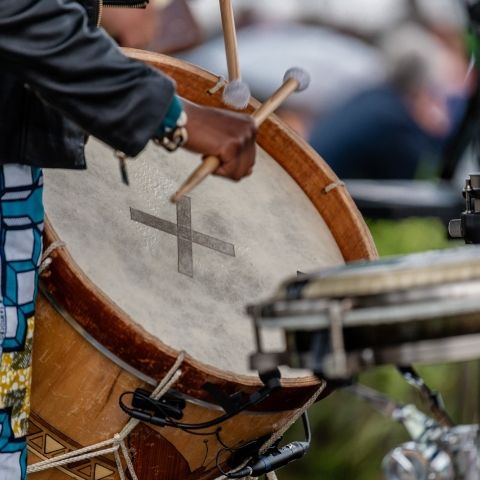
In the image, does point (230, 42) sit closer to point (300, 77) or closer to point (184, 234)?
point (300, 77)

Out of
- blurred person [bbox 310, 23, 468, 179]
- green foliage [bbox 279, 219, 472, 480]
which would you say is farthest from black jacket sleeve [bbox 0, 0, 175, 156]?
blurred person [bbox 310, 23, 468, 179]

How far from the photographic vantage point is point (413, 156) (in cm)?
462

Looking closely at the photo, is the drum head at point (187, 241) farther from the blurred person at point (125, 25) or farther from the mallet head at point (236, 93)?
the blurred person at point (125, 25)

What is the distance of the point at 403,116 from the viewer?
184 inches

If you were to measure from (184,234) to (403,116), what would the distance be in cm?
300

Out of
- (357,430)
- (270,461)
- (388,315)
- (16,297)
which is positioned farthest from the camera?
(357,430)

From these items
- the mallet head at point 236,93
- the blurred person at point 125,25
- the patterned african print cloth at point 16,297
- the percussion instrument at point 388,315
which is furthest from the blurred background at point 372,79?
the percussion instrument at point 388,315

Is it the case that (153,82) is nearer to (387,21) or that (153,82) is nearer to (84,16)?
(84,16)

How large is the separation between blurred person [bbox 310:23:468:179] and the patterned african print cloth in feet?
9.60

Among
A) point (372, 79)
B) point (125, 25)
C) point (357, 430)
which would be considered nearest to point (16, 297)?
point (125, 25)

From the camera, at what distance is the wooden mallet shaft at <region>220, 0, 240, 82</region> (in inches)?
68.7

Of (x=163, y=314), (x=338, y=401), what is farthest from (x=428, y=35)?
(x=163, y=314)

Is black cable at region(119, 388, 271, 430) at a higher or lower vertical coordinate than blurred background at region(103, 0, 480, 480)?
lower

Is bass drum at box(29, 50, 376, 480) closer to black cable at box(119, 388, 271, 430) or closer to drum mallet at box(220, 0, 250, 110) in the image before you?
black cable at box(119, 388, 271, 430)
